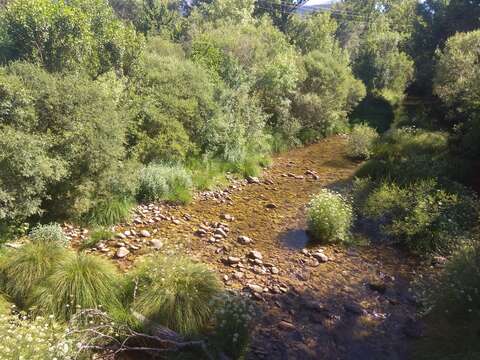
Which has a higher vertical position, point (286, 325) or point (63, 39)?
point (63, 39)

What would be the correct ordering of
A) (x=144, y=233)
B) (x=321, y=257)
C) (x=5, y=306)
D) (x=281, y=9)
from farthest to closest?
1. (x=281, y=9)
2. (x=144, y=233)
3. (x=321, y=257)
4. (x=5, y=306)

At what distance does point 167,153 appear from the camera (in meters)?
10.6

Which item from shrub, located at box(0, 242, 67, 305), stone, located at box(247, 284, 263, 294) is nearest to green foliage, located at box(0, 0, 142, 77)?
shrub, located at box(0, 242, 67, 305)

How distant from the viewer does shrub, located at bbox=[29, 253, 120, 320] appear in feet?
16.2

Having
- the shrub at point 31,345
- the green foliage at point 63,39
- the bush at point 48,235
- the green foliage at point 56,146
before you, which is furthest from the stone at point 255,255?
the green foliage at point 63,39

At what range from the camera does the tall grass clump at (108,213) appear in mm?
8117

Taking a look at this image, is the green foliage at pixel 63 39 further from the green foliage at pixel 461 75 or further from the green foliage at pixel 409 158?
the green foliage at pixel 461 75

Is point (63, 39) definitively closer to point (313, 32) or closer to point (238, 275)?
point (238, 275)

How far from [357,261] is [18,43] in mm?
12918

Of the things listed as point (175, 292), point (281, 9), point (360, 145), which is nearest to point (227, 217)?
point (175, 292)

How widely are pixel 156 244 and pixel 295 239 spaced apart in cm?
358

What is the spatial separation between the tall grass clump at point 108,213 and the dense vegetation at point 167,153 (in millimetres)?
36

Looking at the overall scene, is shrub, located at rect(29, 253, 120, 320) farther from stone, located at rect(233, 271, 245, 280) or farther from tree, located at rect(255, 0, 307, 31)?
tree, located at rect(255, 0, 307, 31)

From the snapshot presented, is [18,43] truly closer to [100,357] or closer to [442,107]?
[100,357]
